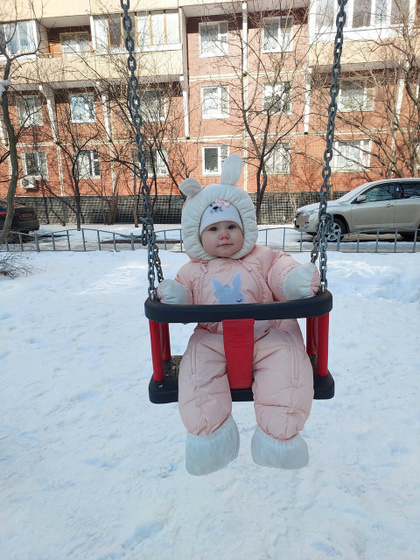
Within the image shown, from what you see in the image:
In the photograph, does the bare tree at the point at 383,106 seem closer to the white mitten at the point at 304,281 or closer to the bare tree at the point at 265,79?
the bare tree at the point at 265,79

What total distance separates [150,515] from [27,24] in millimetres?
16523

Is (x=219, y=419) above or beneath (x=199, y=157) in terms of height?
beneath

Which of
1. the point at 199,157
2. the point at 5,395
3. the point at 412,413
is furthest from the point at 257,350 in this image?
the point at 199,157

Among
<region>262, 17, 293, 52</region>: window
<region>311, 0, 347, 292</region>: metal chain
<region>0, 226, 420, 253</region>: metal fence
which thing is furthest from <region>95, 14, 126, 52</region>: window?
<region>311, 0, 347, 292</region>: metal chain

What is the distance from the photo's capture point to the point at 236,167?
64.8 inches

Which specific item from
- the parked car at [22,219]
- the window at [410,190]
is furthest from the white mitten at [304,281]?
the parked car at [22,219]

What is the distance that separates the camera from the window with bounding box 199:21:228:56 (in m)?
12.9

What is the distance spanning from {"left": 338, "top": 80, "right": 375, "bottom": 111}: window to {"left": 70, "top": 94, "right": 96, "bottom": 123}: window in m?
8.49

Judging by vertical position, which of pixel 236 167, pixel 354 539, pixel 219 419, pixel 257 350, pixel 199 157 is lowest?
pixel 354 539

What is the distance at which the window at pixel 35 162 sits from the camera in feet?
47.7

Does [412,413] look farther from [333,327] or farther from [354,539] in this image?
[333,327]

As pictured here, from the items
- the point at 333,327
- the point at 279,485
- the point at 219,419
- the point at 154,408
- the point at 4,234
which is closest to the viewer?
the point at 219,419

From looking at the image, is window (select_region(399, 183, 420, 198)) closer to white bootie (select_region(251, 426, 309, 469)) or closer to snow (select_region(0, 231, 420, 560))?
snow (select_region(0, 231, 420, 560))

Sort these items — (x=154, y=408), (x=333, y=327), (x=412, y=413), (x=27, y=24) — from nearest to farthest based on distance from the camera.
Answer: (x=412, y=413) → (x=154, y=408) → (x=333, y=327) → (x=27, y=24)
